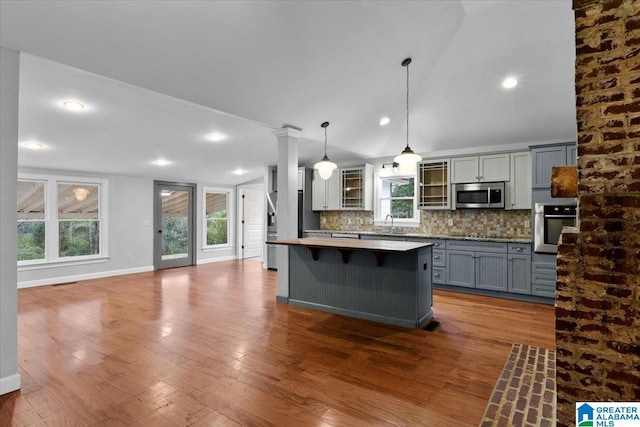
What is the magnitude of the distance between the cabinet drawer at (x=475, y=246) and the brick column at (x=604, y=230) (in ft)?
12.5

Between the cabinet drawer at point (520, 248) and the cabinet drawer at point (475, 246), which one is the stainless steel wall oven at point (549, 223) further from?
the cabinet drawer at point (475, 246)

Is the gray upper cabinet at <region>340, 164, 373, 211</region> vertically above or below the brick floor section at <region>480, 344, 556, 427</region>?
above

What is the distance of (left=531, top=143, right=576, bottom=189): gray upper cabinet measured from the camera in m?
4.68

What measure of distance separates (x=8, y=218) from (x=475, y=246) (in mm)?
5410

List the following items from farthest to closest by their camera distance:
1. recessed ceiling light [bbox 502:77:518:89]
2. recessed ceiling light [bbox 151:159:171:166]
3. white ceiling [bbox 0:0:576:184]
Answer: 1. recessed ceiling light [bbox 151:159:171:166]
2. recessed ceiling light [bbox 502:77:518:89]
3. white ceiling [bbox 0:0:576:184]

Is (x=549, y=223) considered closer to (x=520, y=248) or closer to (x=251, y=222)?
(x=520, y=248)

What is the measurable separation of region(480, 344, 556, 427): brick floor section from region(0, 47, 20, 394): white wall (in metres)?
3.23

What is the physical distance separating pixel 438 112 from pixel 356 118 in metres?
1.23


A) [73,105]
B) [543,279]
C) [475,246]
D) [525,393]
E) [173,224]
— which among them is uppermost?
[73,105]

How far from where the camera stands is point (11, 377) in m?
2.45

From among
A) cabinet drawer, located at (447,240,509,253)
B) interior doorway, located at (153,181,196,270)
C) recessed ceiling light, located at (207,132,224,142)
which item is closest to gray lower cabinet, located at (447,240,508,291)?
cabinet drawer, located at (447,240,509,253)

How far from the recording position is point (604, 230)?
145 centimetres

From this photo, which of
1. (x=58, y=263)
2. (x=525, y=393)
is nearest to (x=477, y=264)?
(x=525, y=393)

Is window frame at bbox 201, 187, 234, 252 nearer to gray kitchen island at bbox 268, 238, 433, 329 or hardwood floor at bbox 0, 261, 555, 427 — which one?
hardwood floor at bbox 0, 261, 555, 427
